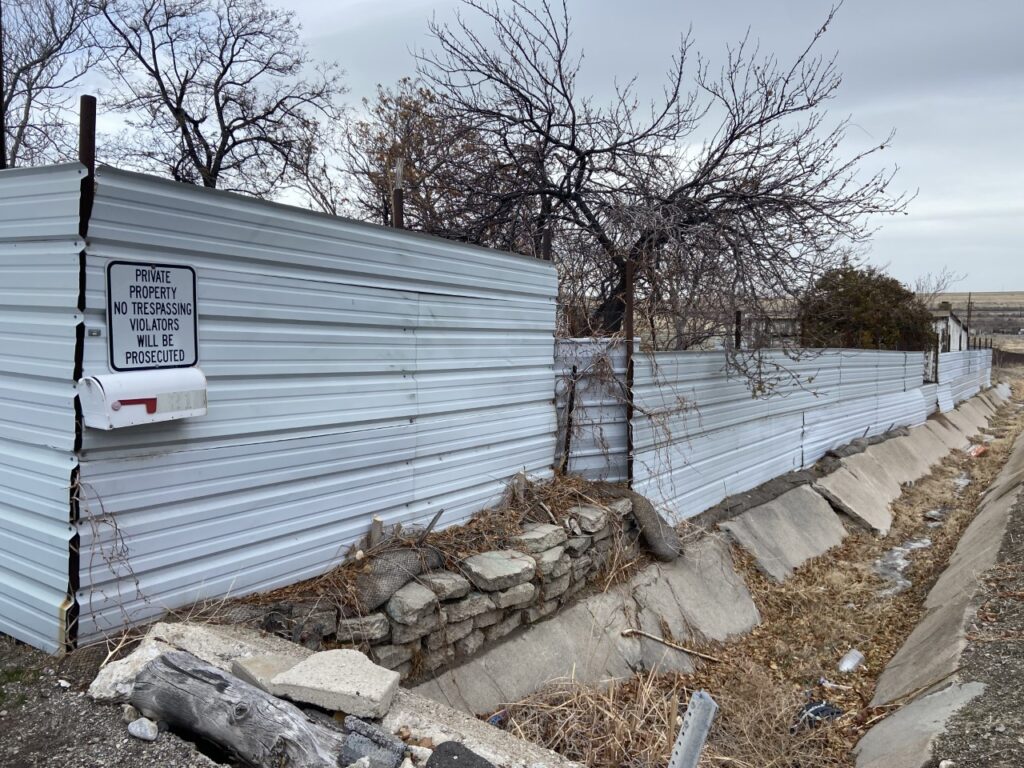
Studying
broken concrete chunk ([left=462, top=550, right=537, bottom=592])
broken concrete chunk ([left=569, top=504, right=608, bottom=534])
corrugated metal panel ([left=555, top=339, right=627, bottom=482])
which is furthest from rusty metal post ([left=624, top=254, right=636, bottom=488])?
broken concrete chunk ([left=462, top=550, right=537, bottom=592])

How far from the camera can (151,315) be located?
3.35m

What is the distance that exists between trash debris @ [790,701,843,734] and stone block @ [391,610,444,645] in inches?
107

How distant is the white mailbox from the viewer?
309 centimetres

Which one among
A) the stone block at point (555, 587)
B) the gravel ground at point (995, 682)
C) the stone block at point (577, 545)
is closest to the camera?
the gravel ground at point (995, 682)

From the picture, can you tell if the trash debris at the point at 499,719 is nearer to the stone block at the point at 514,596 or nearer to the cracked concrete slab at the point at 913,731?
the stone block at the point at 514,596

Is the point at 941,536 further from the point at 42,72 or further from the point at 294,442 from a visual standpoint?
the point at 42,72

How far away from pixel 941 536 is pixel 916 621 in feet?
12.0

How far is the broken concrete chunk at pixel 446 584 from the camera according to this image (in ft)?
14.1

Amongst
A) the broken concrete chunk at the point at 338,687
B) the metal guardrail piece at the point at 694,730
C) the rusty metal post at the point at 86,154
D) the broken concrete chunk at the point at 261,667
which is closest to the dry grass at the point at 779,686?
the broken concrete chunk at the point at 338,687

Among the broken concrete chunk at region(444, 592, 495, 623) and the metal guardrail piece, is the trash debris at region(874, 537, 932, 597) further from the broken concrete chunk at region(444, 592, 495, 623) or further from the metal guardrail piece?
the metal guardrail piece

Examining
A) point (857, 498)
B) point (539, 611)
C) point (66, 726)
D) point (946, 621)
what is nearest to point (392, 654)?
point (539, 611)

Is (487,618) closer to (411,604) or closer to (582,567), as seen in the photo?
(411,604)

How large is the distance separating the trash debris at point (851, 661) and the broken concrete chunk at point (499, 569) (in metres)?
3.08

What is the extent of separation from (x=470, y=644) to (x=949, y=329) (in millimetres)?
32897
